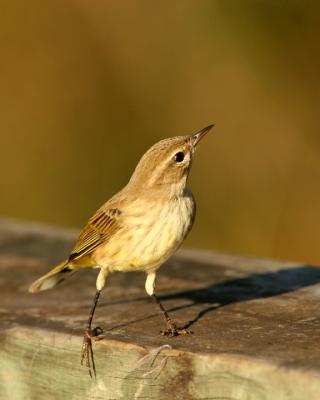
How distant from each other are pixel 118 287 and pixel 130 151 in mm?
4184

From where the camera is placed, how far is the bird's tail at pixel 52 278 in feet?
16.8

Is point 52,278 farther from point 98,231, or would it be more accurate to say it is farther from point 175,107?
point 175,107

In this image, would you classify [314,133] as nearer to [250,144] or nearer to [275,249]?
[250,144]

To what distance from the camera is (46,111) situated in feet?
31.7

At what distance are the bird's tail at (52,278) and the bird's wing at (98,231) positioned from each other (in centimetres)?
11

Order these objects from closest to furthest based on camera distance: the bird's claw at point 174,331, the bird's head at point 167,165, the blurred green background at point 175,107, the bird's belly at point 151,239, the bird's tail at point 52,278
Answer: the bird's claw at point 174,331, the bird's belly at point 151,239, the bird's head at point 167,165, the bird's tail at point 52,278, the blurred green background at point 175,107

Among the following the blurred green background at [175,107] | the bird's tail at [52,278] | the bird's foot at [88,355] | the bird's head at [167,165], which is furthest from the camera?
the blurred green background at [175,107]

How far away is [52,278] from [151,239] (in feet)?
2.98

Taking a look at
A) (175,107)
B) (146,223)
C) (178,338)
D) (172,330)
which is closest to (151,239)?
(146,223)

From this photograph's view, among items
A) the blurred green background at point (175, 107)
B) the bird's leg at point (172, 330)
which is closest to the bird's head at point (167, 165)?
the bird's leg at point (172, 330)

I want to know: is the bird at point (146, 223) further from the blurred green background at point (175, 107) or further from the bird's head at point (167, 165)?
the blurred green background at point (175, 107)

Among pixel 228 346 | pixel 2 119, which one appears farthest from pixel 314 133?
pixel 228 346

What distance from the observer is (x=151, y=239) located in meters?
4.59

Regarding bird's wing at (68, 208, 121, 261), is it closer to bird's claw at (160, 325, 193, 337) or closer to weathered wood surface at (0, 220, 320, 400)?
weathered wood surface at (0, 220, 320, 400)
